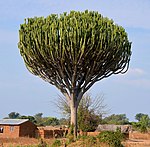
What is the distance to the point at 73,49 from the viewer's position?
64.6ft

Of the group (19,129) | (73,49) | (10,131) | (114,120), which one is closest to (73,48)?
(73,49)

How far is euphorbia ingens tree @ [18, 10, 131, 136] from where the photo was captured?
774 inches

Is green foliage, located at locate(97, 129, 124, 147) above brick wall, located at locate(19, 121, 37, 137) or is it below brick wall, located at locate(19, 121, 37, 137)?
below

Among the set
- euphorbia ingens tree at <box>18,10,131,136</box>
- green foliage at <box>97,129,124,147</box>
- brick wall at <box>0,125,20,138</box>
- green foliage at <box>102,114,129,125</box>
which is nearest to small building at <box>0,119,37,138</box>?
brick wall at <box>0,125,20,138</box>

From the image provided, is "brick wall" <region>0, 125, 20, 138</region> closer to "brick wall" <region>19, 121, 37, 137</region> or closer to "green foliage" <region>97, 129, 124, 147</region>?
"brick wall" <region>19, 121, 37, 137</region>

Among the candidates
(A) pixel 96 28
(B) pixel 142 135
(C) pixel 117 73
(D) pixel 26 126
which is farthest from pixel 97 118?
(A) pixel 96 28

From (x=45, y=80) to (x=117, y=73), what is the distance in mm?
4133

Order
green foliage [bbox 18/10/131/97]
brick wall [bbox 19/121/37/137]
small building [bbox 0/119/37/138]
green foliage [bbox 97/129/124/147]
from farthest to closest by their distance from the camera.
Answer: brick wall [bbox 19/121/37/137] → small building [bbox 0/119/37/138] → green foliage [bbox 18/10/131/97] → green foliage [bbox 97/129/124/147]

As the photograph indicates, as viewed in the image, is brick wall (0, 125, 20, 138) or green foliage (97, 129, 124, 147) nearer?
green foliage (97, 129, 124, 147)

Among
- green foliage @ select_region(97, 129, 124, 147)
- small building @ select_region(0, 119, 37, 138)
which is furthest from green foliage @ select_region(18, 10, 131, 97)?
small building @ select_region(0, 119, 37, 138)

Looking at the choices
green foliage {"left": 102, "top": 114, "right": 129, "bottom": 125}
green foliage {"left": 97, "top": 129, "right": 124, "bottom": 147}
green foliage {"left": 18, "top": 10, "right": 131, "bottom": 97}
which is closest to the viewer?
green foliage {"left": 97, "top": 129, "right": 124, "bottom": 147}

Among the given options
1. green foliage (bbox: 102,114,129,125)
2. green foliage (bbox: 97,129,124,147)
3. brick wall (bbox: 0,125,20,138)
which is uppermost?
green foliage (bbox: 102,114,129,125)

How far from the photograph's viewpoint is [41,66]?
2111cm

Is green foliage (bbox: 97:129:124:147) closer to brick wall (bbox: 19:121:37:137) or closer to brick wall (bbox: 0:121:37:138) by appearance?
brick wall (bbox: 0:121:37:138)
